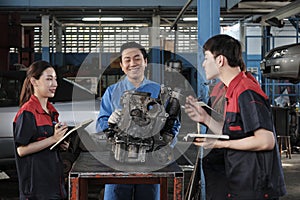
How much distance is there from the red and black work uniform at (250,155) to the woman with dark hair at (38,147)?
2.96 ft

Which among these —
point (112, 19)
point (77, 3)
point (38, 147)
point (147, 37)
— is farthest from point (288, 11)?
point (38, 147)

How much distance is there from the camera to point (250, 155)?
204 cm

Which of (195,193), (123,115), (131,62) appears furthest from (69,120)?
(123,115)

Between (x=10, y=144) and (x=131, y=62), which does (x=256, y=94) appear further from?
(x=10, y=144)

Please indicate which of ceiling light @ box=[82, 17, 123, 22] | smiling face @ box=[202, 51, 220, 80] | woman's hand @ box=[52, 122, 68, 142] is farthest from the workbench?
ceiling light @ box=[82, 17, 123, 22]

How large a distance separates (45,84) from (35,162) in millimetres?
440

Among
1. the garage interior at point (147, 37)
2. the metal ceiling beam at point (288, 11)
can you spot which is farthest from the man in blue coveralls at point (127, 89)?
the metal ceiling beam at point (288, 11)

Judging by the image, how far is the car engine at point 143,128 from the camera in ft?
7.42

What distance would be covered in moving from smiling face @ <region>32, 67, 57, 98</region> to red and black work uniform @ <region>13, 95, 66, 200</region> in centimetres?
9

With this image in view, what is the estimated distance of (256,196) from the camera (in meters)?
2.02

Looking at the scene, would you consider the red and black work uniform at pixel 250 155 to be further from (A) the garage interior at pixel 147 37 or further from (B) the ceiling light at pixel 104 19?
(B) the ceiling light at pixel 104 19

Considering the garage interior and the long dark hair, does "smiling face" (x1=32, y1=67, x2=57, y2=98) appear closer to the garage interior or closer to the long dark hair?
the long dark hair

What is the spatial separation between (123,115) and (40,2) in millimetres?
9536

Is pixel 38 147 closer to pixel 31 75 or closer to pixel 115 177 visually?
pixel 31 75
